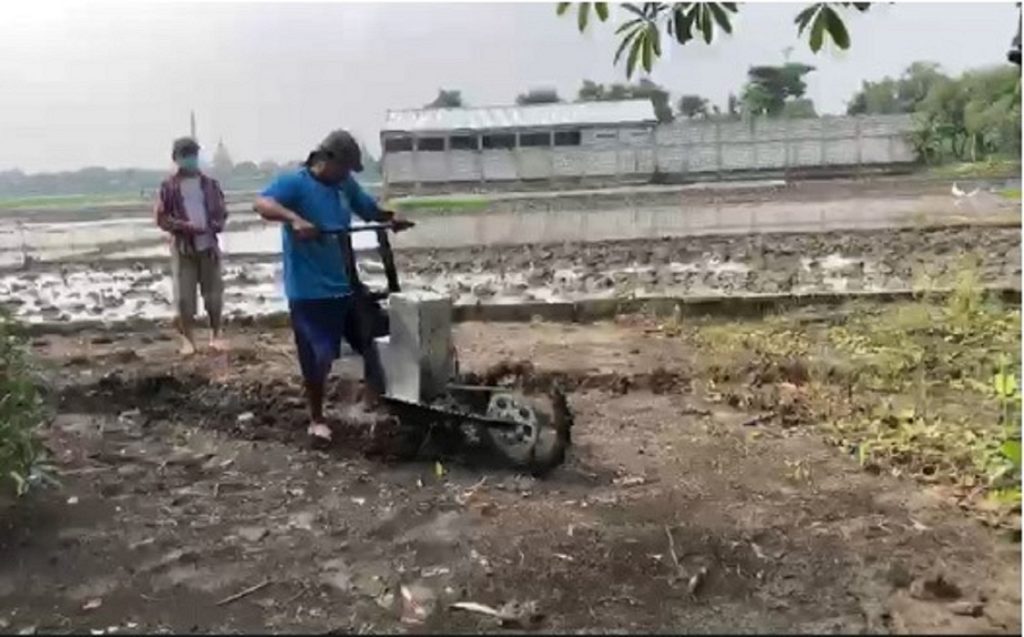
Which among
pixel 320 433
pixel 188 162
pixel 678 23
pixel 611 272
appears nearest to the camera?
pixel 678 23

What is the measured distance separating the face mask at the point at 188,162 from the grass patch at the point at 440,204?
13.4m

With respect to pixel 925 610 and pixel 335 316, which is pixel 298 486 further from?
pixel 925 610

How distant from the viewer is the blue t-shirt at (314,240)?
5438 millimetres

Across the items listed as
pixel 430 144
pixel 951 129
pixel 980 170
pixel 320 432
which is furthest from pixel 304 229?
pixel 951 129

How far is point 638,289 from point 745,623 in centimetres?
802

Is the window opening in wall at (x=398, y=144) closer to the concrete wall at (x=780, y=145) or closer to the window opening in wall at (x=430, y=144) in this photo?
the window opening in wall at (x=430, y=144)

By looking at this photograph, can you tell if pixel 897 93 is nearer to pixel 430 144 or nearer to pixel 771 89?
pixel 771 89

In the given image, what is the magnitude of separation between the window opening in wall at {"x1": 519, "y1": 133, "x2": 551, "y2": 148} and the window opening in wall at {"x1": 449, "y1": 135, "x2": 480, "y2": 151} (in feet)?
5.86

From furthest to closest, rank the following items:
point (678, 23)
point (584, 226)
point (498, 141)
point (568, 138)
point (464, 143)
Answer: point (568, 138), point (498, 141), point (464, 143), point (584, 226), point (678, 23)

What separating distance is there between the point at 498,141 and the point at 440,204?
772cm

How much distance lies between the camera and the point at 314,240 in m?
5.45

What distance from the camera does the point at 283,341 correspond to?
9.18m

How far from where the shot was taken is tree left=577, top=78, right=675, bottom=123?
37778mm

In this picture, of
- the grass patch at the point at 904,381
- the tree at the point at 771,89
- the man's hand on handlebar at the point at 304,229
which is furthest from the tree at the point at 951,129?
the man's hand on handlebar at the point at 304,229
